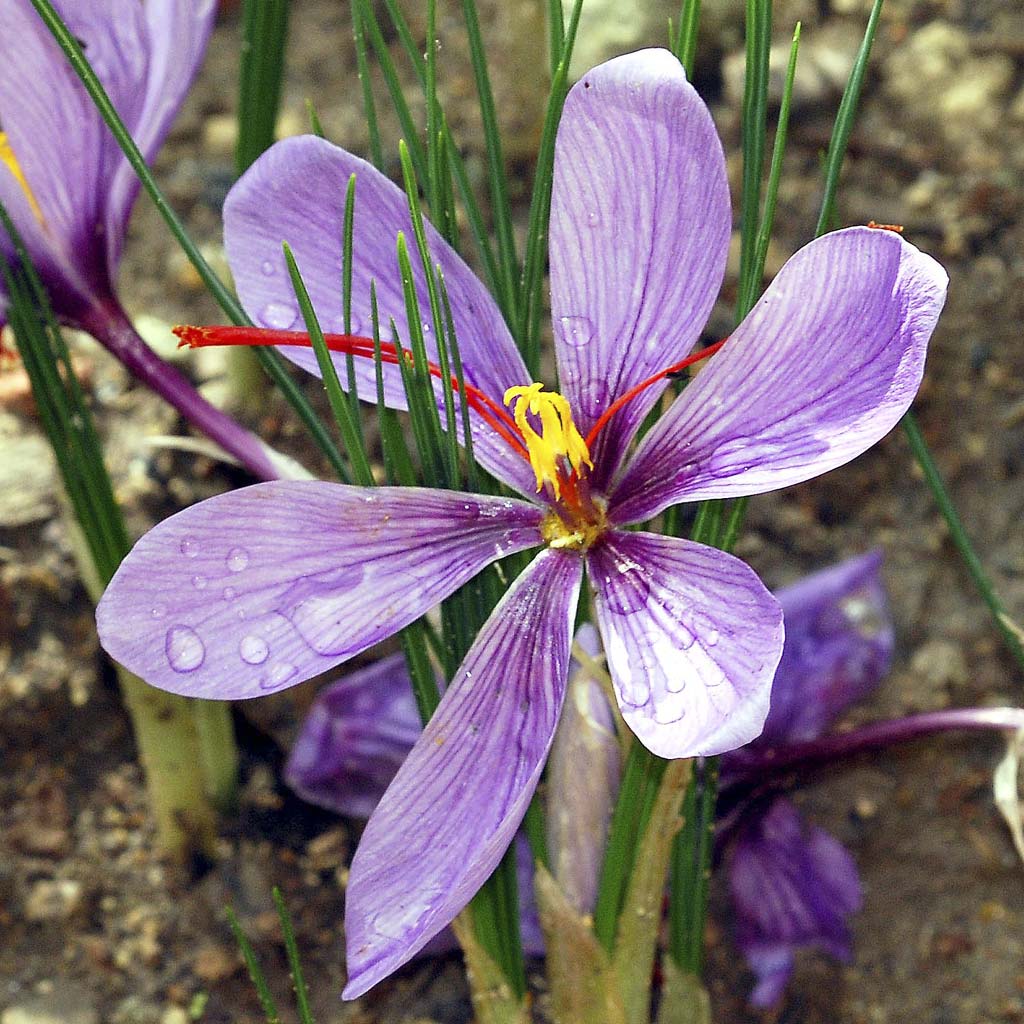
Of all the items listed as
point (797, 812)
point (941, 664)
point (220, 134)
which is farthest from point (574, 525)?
point (220, 134)

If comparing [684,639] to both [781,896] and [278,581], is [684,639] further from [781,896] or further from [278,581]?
[781,896]

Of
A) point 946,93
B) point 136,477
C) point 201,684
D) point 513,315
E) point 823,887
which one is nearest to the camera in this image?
point 201,684

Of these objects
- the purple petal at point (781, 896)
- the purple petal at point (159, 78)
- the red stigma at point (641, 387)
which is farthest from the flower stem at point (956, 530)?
the purple petal at point (159, 78)

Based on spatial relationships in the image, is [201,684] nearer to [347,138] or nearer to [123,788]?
[123,788]

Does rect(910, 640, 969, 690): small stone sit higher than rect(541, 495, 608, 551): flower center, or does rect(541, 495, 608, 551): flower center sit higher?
rect(541, 495, 608, 551): flower center

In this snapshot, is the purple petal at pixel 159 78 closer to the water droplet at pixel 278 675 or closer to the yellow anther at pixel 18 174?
the yellow anther at pixel 18 174

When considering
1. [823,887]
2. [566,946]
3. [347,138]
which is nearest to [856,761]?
[823,887]

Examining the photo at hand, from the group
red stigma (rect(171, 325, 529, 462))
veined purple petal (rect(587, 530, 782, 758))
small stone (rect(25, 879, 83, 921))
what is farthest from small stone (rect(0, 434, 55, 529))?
veined purple petal (rect(587, 530, 782, 758))

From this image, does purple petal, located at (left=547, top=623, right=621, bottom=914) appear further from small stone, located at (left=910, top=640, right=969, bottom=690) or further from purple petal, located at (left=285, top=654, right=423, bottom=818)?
small stone, located at (left=910, top=640, right=969, bottom=690)
